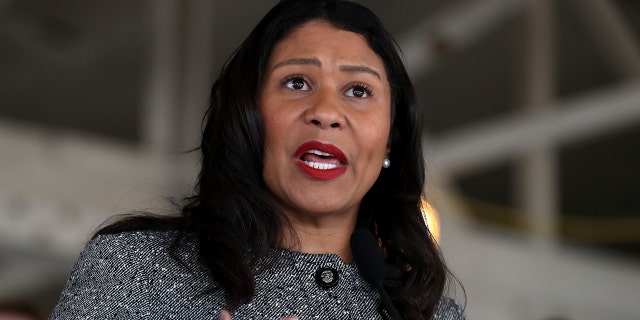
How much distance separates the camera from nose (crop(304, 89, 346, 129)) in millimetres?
2055

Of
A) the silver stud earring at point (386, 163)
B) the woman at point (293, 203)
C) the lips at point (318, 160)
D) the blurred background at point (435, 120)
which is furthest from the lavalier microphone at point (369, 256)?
the blurred background at point (435, 120)

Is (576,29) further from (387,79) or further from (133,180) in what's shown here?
(387,79)

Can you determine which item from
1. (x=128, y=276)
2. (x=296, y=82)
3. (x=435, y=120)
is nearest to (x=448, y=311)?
(x=296, y=82)

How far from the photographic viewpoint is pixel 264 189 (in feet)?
6.82

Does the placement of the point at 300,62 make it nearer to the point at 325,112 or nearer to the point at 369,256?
the point at 325,112

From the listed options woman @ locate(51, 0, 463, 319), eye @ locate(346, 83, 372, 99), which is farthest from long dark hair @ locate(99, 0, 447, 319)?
eye @ locate(346, 83, 372, 99)

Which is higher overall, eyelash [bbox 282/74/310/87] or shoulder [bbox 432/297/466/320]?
eyelash [bbox 282/74/310/87]

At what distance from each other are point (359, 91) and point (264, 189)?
271mm

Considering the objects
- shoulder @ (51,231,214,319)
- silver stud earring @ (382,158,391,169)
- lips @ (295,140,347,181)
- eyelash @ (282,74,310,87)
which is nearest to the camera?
shoulder @ (51,231,214,319)

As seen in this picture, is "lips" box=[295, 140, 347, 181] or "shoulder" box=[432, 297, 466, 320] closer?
"lips" box=[295, 140, 347, 181]

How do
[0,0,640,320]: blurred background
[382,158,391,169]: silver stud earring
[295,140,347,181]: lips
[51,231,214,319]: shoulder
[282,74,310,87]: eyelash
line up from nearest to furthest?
[51,231,214,319]: shoulder, [295,140,347,181]: lips, [282,74,310,87]: eyelash, [382,158,391,169]: silver stud earring, [0,0,640,320]: blurred background

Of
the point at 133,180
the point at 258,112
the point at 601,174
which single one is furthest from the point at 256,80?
the point at 601,174

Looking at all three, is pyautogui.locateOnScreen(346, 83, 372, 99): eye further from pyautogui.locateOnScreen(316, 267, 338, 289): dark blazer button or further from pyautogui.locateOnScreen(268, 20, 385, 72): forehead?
pyautogui.locateOnScreen(316, 267, 338, 289): dark blazer button

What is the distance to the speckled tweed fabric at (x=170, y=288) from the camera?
189 cm
